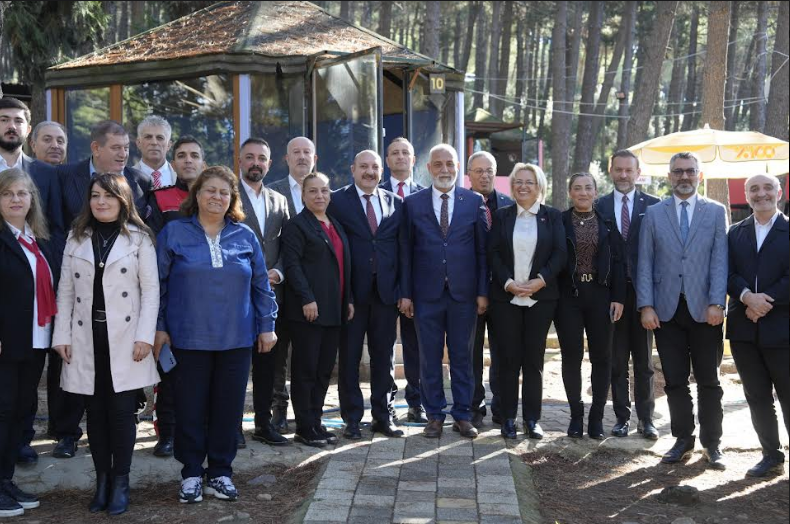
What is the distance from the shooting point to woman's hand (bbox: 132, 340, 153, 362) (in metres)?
4.67

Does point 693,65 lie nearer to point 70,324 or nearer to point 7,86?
point 7,86

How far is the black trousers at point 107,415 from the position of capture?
4684 millimetres

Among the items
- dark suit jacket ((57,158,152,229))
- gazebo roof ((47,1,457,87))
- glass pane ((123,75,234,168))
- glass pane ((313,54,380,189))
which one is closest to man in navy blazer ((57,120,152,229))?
dark suit jacket ((57,158,152,229))

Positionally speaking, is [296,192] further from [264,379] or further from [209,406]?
[209,406]

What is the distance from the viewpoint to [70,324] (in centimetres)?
473

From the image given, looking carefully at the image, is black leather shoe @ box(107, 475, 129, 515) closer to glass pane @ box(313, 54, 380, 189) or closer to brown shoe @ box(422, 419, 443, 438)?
brown shoe @ box(422, 419, 443, 438)

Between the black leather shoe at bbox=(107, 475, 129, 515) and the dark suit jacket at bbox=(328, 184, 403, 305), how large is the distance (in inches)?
80.3

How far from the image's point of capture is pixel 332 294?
19.5 ft

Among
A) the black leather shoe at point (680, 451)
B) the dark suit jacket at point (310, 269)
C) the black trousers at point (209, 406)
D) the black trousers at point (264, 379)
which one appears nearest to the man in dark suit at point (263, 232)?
the black trousers at point (264, 379)

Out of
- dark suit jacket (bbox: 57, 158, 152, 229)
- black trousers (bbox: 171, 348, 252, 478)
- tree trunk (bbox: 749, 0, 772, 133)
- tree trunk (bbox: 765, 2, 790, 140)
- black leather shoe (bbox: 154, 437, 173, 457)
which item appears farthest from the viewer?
tree trunk (bbox: 749, 0, 772, 133)

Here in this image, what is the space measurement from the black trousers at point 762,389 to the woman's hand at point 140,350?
3592 mm

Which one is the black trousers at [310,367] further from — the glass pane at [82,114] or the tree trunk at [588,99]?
the tree trunk at [588,99]

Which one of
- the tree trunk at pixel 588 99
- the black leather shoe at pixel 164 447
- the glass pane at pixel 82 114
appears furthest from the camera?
the tree trunk at pixel 588 99

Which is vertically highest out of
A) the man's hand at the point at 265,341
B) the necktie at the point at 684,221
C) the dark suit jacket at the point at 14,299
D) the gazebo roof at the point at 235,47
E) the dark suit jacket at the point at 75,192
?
the gazebo roof at the point at 235,47
